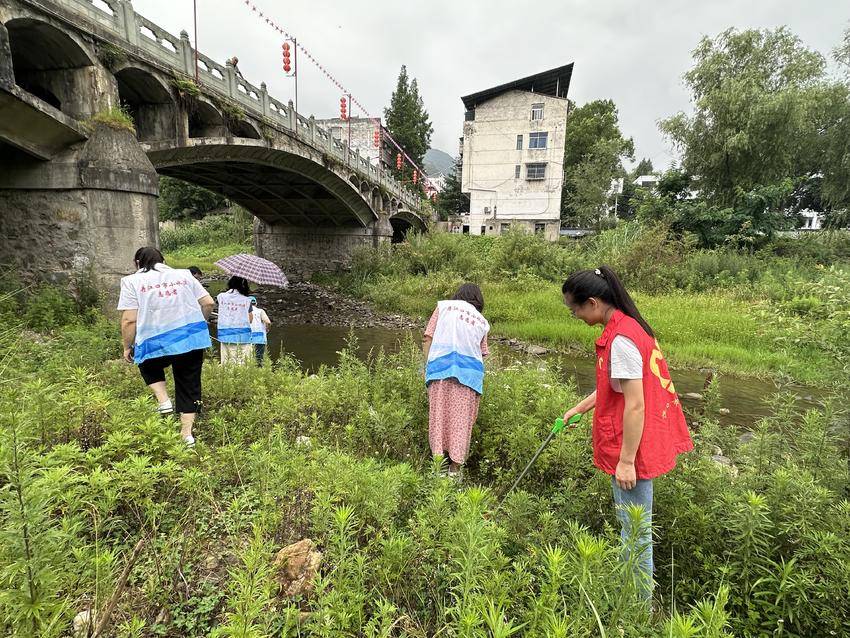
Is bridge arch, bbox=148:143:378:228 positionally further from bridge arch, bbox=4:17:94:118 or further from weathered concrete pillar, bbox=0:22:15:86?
weathered concrete pillar, bbox=0:22:15:86

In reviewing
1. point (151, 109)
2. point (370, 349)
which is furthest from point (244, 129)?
point (370, 349)

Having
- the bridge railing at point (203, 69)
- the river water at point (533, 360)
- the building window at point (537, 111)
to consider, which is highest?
the building window at point (537, 111)

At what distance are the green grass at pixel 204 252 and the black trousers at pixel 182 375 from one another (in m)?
28.9

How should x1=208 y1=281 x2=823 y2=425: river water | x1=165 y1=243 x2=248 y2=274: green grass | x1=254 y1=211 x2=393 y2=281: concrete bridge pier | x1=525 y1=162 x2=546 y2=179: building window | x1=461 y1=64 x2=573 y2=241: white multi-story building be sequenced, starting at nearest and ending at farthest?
x1=208 y1=281 x2=823 y2=425: river water < x1=254 y1=211 x2=393 y2=281: concrete bridge pier < x1=165 y1=243 x2=248 y2=274: green grass < x1=461 y1=64 x2=573 y2=241: white multi-story building < x1=525 y1=162 x2=546 y2=179: building window

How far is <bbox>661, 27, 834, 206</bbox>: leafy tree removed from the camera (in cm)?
1756

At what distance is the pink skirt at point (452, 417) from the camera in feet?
12.0

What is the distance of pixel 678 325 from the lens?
445 inches

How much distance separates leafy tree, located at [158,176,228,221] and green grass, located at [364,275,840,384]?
33834 mm

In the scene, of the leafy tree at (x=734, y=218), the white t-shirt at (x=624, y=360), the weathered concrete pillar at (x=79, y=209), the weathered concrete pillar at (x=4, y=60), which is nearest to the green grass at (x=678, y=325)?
the leafy tree at (x=734, y=218)

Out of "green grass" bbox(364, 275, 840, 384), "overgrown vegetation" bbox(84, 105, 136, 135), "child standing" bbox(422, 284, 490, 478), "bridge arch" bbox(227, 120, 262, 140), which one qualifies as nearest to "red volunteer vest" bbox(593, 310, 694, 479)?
"child standing" bbox(422, 284, 490, 478)

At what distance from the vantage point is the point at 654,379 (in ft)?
7.34

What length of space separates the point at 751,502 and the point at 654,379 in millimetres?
665

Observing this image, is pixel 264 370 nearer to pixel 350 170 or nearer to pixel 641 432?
pixel 641 432

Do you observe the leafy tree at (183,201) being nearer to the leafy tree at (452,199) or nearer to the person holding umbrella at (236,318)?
the leafy tree at (452,199)
